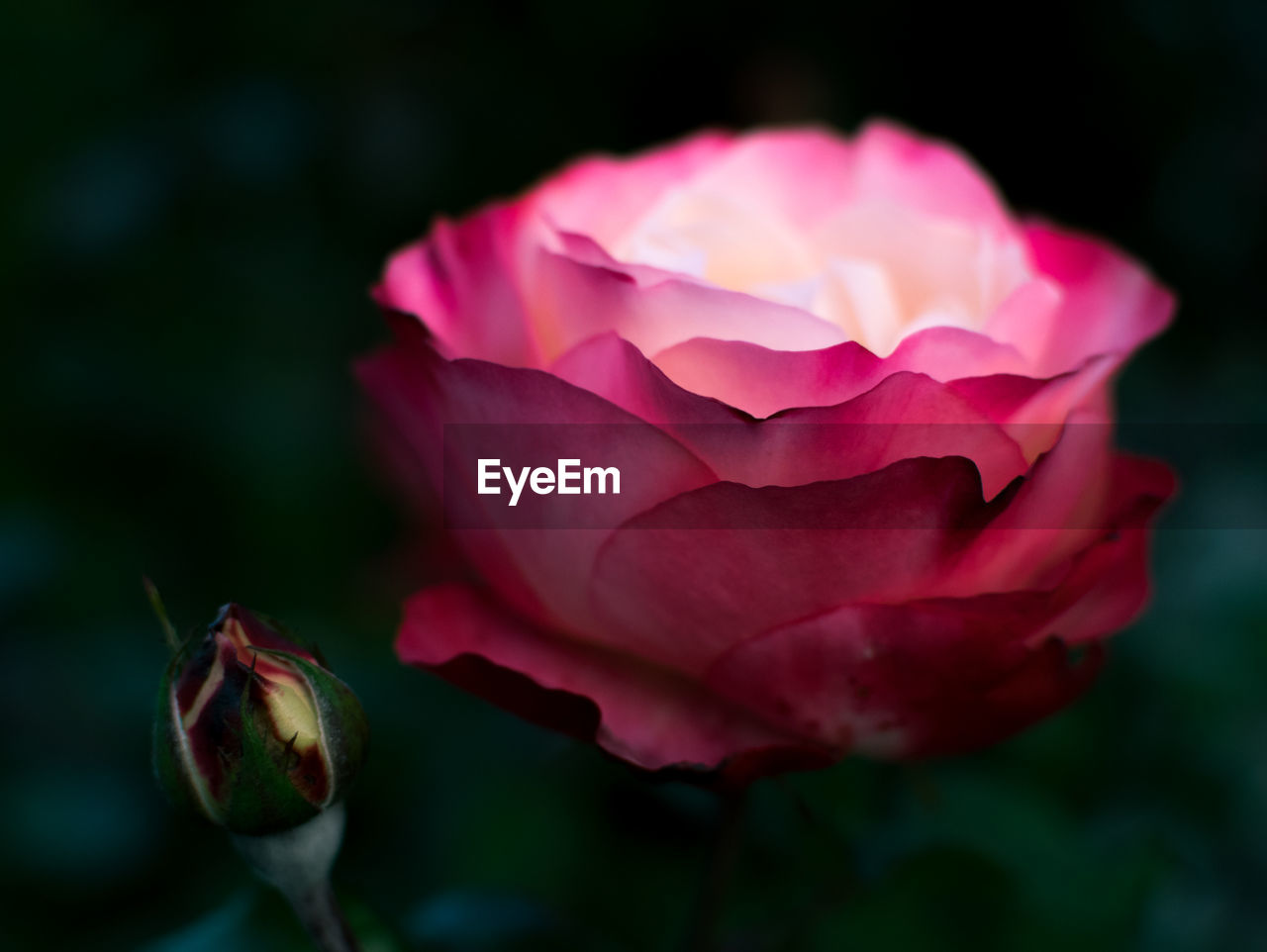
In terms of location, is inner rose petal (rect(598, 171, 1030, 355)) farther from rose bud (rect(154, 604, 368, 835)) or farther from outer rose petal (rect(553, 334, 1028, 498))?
rose bud (rect(154, 604, 368, 835))

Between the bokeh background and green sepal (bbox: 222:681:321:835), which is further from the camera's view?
the bokeh background

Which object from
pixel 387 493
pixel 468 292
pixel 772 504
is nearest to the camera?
pixel 772 504

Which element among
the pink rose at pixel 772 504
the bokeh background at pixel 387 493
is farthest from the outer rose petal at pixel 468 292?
the bokeh background at pixel 387 493

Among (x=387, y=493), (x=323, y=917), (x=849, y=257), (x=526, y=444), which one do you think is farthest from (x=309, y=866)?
(x=387, y=493)

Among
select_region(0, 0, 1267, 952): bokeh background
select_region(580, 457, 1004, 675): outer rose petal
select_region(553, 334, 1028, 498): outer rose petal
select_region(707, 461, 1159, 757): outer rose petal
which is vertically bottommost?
select_region(0, 0, 1267, 952): bokeh background

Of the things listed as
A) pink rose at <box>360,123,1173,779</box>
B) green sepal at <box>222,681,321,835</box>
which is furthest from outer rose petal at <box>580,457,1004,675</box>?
green sepal at <box>222,681,321,835</box>

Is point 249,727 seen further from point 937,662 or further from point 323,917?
point 937,662

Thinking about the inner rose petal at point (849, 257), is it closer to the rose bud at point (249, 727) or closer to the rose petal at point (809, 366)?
the rose petal at point (809, 366)
